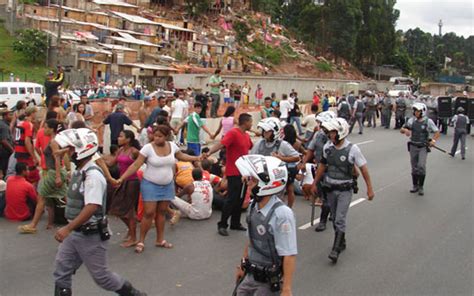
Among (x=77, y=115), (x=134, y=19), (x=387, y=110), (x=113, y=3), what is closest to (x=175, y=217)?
(x=77, y=115)

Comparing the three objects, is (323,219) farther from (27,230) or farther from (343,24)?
(343,24)

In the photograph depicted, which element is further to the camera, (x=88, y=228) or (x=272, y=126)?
(x=272, y=126)

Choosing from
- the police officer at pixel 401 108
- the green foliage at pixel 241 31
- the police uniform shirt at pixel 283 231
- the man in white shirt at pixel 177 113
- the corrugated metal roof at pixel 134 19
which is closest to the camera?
the police uniform shirt at pixel 283 231

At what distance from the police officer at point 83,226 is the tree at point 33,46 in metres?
42.6

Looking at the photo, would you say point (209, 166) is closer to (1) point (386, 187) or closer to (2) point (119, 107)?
(2) point (119, 107)

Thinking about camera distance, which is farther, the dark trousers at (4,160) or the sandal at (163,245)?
the dark trousers at (4,160)

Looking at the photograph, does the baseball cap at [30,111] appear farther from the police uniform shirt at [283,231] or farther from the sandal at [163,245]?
the police uniform shirt at [283,231]

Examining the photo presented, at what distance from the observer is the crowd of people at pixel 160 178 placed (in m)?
5.33

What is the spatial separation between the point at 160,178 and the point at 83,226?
2.33 metres

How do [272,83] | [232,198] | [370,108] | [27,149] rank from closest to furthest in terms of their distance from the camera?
[232,198], [27,149], [370,108], [272,83]

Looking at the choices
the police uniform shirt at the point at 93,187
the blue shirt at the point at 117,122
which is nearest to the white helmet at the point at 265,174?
the police uniform shirt at the point at 93,187

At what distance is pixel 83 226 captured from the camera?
5.41 metres

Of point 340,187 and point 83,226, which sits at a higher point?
point 340,187

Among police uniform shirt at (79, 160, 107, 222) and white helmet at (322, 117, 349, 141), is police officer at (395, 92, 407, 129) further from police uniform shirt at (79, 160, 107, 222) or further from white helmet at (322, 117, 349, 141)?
police uniform shirt at (79, 160, 107, 222)
